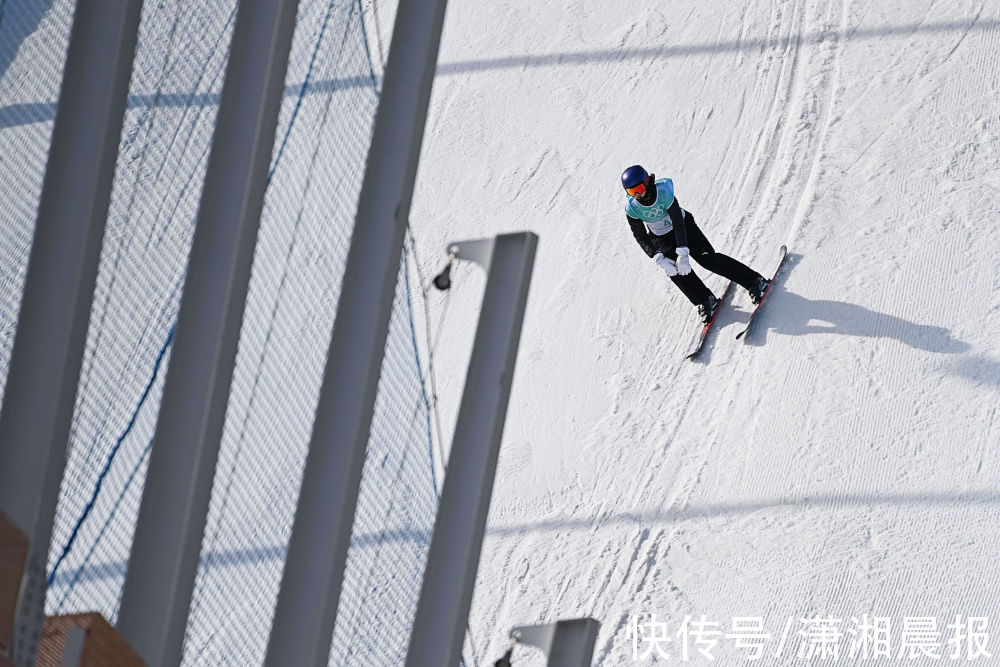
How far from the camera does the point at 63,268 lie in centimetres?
→ 367

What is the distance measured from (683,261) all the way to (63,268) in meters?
4.83

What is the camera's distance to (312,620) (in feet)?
13.0

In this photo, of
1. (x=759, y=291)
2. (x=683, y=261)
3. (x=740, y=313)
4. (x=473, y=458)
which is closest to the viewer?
(x=473, y=458)

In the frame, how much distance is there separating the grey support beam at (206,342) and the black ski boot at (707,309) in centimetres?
469

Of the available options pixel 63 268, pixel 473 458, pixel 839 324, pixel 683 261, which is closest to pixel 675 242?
pixel 683 261

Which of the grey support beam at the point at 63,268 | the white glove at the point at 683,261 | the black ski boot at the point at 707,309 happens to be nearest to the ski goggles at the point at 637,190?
the white glove at the point at 683,261

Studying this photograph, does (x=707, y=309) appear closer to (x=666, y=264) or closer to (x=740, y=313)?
(x=740, y=313)

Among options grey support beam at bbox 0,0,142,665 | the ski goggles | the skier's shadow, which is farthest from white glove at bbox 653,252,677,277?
grey support beam at bbox 0,0,142,665

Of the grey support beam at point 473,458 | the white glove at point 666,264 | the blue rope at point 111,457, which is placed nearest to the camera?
the blue rope at point 111,457

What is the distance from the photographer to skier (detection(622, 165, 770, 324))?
25.0ft

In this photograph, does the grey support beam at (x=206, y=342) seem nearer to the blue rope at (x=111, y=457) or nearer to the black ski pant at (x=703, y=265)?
the blue rope at (x=111, y=457)

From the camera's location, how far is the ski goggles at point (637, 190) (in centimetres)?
751

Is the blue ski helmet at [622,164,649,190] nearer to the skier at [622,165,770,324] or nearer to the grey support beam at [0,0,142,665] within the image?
the skier at [622,165,770,324]

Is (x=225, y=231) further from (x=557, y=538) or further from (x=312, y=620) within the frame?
(x=557, y=538)
